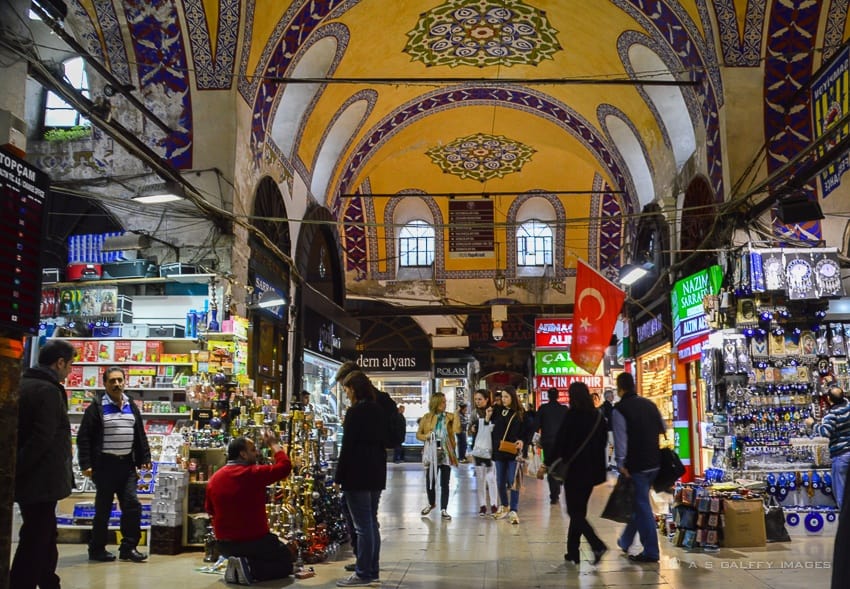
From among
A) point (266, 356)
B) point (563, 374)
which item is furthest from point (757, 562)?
point (563, 374)

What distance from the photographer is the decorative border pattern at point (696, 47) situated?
10438 mm

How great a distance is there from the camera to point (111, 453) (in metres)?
6.58

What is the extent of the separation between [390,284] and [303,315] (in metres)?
8.09

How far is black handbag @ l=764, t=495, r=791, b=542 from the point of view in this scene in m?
7.37

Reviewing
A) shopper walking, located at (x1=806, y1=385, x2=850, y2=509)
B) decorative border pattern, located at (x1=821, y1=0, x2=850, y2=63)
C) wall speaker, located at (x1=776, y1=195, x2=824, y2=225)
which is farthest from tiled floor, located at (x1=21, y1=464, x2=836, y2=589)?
decorative border pattern, located at (x1=821, y1=0, x2=850, y2=63)

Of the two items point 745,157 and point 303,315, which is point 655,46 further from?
point 303,315

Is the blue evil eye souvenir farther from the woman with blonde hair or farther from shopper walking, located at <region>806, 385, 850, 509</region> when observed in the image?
the woman with blonde hair

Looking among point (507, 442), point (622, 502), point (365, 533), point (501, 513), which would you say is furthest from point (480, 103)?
point (365, 533)

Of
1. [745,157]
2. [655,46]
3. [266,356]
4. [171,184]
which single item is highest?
[655,46]

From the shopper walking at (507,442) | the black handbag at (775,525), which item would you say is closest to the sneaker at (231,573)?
the shopper walking at (507,442)

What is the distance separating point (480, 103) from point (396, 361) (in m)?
8.30

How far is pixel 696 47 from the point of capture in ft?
35.1

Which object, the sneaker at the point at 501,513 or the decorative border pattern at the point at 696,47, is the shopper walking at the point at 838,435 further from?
the decorative border pattern at the point at 696,47

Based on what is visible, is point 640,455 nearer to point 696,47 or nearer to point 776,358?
point 776,358
